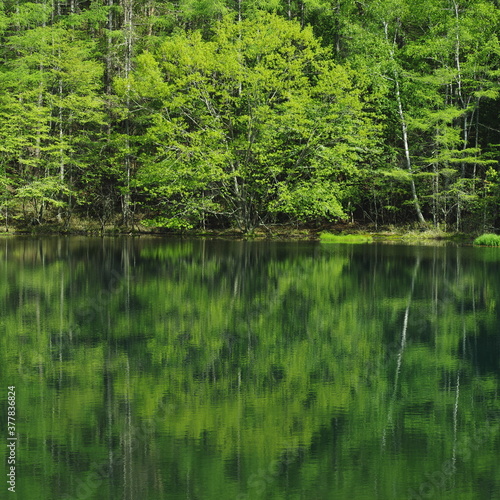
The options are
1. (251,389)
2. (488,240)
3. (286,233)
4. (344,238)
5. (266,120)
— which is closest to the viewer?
(251,389)

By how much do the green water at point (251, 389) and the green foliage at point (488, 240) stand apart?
17940 millimetres

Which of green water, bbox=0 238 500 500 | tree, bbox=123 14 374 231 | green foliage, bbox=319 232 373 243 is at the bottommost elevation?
green water, bbox=0 238 500 500

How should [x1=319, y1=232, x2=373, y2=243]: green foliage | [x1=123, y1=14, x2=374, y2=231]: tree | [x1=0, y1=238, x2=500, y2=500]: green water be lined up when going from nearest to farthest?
[x1=0, y1=238, x2=500, y2=500]: green water
[x1=123, y1=14, x2=374, y2=231]: tree
[x1=319, y1=232, x2=373, y2=243]: green foliage

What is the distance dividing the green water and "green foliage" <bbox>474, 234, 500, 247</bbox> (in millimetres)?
17940

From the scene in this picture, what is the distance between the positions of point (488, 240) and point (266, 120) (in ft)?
40.6

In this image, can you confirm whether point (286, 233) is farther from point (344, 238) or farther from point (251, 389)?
point (251, 389)

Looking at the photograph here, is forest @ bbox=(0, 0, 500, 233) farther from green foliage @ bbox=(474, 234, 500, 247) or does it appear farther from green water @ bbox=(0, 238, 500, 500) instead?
green water @ bbox=(0, 238, 500, 500)

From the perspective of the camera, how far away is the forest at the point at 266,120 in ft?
124

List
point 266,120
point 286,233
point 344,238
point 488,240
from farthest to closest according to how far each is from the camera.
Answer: point 286,233 → point 344,238 → point 266,120 → point 488,240

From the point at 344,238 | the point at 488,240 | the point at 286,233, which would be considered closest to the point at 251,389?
the point at 488,240

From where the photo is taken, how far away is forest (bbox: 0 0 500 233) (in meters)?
37.8

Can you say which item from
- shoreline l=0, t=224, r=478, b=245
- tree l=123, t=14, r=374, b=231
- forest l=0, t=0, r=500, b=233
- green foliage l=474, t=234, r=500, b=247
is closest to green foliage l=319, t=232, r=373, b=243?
shoreline l=0, t=224, r=478, b=245

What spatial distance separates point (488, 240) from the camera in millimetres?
34781

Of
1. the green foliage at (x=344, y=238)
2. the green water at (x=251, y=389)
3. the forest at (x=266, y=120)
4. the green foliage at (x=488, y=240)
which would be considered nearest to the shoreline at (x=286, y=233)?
the green foliage at (x=344, y=238)
